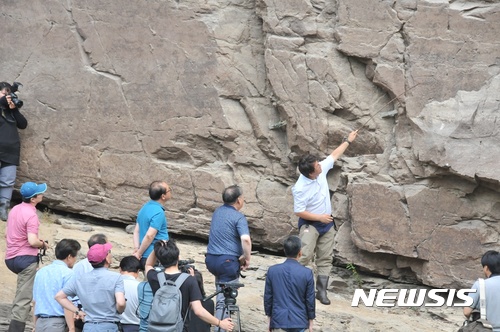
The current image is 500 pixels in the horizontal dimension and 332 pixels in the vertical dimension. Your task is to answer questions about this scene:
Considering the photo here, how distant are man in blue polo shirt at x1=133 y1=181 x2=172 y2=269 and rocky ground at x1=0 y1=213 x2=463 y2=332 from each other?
1.13m

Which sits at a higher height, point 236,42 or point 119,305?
point 236,42

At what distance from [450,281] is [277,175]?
221 cm

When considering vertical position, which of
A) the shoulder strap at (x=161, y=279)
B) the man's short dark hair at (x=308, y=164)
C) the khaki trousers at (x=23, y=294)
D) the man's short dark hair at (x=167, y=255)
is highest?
the man's short dark hair at (x=308, y=164)

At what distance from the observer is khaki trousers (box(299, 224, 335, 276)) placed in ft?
27.9

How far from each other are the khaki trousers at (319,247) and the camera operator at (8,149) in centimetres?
373

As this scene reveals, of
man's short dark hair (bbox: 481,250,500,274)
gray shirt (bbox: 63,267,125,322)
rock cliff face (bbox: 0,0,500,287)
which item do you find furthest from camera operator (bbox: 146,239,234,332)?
rock cliff face (bbox: 0,0,500,287)

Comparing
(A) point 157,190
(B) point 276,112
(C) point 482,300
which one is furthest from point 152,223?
(C) point 482,300

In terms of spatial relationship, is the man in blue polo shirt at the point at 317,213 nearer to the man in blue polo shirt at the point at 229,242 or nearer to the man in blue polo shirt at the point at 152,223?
the man in blue polo shirt at the point at 229,242

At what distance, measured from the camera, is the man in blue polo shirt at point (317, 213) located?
8406mm

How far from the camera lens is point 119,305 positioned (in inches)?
262

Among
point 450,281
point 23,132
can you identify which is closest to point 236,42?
point 23,132

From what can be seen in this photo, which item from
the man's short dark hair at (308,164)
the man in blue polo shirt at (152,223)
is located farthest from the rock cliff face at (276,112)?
the man in blue polo shirt at (152,223)

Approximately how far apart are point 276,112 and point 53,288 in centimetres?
365

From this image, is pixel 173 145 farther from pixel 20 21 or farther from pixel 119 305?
pixel 119 305
